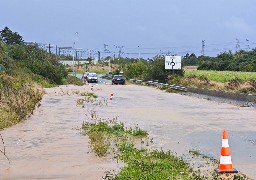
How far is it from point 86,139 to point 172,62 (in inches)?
1883

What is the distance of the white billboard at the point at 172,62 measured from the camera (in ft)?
203

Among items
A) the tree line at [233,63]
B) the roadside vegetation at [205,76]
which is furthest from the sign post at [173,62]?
the tree line at [233,63]

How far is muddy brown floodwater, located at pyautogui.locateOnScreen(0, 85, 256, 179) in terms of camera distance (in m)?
10.7

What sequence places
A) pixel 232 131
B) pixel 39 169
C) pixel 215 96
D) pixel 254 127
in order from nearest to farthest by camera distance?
pixel 39 169, pixel 232 131, pixel 254 127, pixel 215 96

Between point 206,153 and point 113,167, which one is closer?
point 113,167

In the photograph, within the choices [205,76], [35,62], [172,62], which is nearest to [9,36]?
[35,62]

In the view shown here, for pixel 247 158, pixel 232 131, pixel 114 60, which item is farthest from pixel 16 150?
pixel 114 60

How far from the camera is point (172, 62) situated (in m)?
62.4

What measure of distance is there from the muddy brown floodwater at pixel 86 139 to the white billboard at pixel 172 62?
35.3 meters

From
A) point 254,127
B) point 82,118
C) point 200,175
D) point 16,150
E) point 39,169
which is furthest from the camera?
point 82,118

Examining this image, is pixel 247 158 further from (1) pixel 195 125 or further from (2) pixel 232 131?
(1) pixel 195 125

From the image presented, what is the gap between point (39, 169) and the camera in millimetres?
10617

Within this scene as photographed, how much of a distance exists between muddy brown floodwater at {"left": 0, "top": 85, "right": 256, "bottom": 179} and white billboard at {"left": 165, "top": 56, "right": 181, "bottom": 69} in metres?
35.3

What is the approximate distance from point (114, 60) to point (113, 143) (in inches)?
6730
